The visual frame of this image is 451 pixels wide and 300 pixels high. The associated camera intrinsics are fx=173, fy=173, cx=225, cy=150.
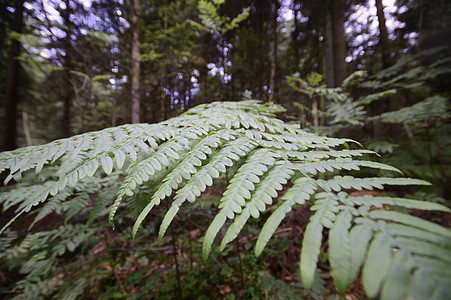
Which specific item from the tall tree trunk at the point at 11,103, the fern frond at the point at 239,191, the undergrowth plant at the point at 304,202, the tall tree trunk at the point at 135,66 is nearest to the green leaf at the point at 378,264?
the undergrowth plant at the point at 304,202

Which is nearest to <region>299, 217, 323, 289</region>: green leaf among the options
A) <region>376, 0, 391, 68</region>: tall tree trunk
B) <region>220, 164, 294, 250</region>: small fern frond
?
<region>220, 164, 294, 250</region>: small fern frond

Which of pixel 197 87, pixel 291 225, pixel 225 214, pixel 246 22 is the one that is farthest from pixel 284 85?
pixel 225 214

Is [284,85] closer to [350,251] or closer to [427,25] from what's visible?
[427,25]

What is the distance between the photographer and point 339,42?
4.32m

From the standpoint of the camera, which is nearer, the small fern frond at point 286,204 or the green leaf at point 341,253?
the green leaf at point 341,253

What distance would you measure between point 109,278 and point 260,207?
9.88 ft

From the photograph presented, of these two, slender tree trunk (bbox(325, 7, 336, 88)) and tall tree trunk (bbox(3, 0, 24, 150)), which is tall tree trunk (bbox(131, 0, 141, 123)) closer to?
tall tree trunk (bbox(3, 0, 24, 150))

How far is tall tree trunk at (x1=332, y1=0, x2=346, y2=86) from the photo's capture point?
4.21m

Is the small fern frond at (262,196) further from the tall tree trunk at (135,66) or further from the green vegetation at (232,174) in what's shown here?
the tall tree trunk at (135,66)

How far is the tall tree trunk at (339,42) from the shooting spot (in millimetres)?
4215

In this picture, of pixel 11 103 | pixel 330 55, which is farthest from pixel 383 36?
pixel 11 103

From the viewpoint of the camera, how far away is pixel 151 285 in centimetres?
217

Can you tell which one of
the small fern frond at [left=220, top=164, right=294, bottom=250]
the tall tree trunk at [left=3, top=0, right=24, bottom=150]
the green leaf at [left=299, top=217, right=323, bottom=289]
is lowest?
the green leaf at [left=299, top=217, right=323, bottom=289]

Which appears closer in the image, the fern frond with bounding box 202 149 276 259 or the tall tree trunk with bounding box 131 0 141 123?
the fern frond with bounding box 202 149 276 259
